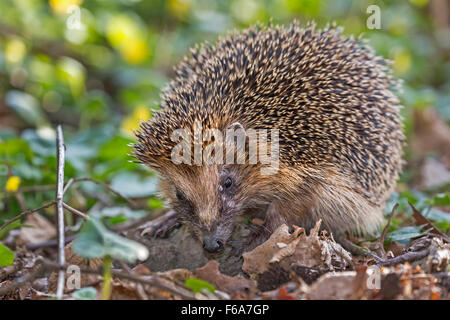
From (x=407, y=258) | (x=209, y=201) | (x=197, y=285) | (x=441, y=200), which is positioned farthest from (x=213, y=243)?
(x=441, y=200)

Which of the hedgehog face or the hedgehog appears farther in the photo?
the hedgehog

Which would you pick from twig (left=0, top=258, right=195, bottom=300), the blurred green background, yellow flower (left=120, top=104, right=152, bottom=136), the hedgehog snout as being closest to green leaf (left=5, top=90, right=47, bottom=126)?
the blurred green background

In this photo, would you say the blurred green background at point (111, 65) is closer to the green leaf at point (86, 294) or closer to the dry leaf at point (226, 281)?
the dry leaf at point (226, 281)

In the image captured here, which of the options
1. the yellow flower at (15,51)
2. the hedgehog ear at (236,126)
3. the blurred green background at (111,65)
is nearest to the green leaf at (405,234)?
the hedgehog ear at (236,126)

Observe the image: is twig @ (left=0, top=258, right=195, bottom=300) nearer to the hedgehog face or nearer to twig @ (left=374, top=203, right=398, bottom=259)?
the hedgehog face

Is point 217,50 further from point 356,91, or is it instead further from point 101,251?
point 101,251

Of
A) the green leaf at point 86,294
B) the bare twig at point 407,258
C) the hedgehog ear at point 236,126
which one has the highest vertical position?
the hedgehog ear at point 236,126
